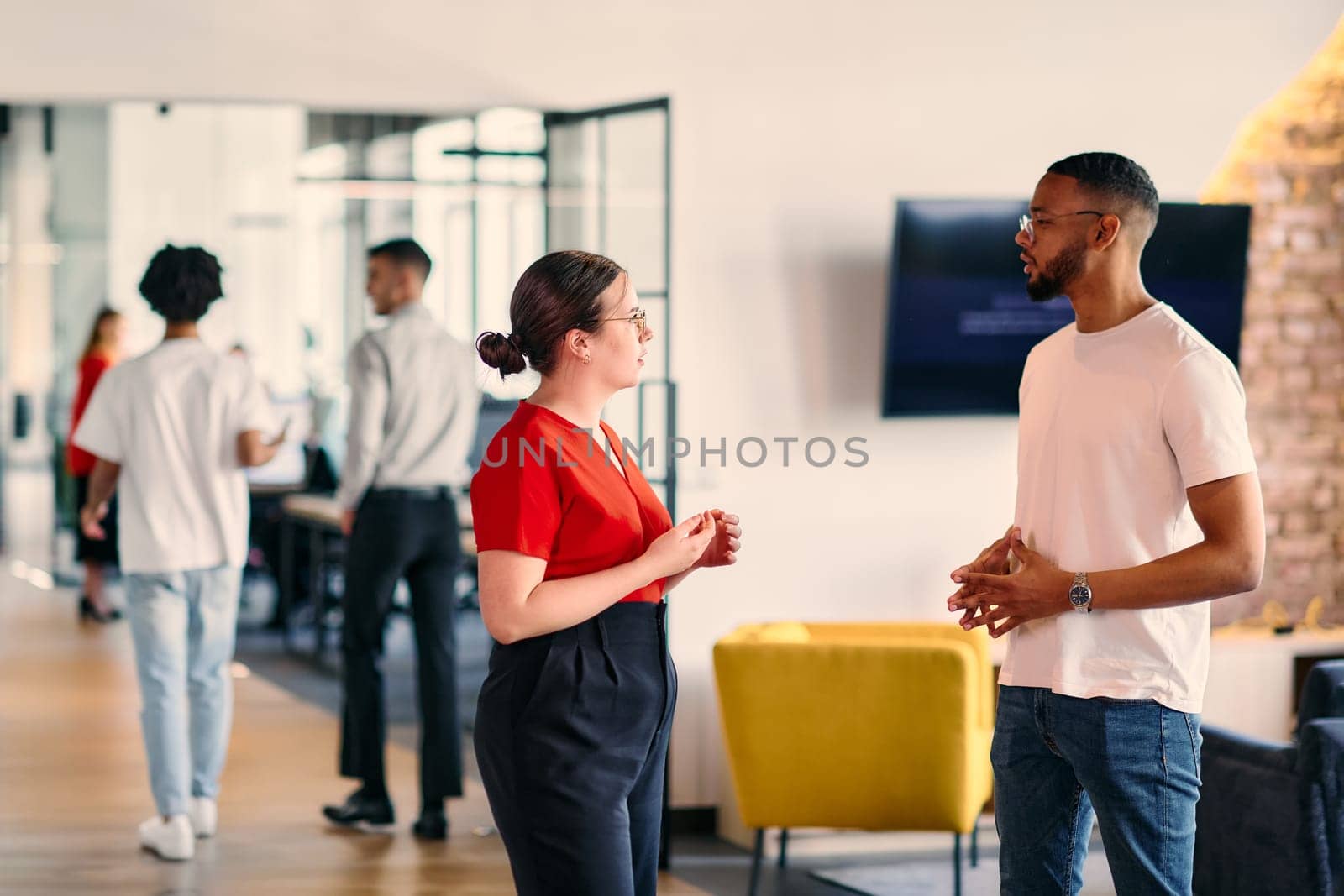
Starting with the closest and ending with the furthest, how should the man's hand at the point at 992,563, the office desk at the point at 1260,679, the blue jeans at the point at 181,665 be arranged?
the man's hand at the point at 992,563 → the blue jeans at the point at 181,665 → the office desk at the point at 1260,679

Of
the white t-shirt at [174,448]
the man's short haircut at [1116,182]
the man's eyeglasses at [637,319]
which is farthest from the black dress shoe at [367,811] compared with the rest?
the man's short haircut at [1116,182]

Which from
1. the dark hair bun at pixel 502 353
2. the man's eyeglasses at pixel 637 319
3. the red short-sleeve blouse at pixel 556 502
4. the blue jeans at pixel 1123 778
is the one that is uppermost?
the man's eyeglasses at pixel 637 319

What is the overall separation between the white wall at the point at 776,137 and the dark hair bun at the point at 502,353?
2.53m

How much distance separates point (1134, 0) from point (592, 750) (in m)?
4.05

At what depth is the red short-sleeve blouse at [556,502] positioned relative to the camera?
2.12 metres

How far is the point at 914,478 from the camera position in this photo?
5199mm

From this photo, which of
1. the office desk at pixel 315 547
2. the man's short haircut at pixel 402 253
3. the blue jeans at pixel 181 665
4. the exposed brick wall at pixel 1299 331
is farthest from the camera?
the office desk at pixel 315 547

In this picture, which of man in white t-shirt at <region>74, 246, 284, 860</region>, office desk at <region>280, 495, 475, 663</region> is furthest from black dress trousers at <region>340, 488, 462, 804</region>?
office desk at <region>280, 495, 475, 663</region>

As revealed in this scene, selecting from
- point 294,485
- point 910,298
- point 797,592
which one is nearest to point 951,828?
point 797,592

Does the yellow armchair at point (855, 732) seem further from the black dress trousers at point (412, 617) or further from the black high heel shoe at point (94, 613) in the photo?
the black high heel shoe at point (94, 613)

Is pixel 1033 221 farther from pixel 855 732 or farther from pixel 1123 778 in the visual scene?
pixel 855 732

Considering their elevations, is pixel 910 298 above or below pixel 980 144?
below

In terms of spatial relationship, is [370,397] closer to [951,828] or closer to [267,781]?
[267,781]

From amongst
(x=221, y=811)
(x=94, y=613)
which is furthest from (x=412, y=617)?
(x=94, y=613)
